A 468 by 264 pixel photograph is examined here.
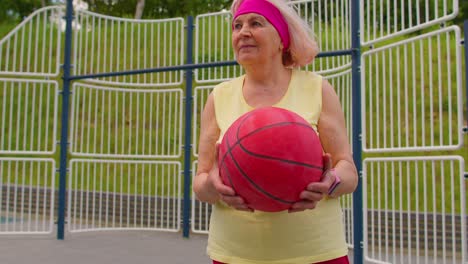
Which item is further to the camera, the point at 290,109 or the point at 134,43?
the point at 134,43

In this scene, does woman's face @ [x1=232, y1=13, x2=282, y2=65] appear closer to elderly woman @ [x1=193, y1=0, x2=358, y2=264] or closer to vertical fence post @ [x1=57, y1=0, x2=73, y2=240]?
elderly woman @ [x1=193, y1=0, x2=358, y2=264]

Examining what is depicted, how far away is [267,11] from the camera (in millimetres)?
1556

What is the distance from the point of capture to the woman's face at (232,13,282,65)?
1.54m

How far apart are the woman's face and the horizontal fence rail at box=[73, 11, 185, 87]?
18.5 ft

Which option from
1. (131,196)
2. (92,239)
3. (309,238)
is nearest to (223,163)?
(309,238)

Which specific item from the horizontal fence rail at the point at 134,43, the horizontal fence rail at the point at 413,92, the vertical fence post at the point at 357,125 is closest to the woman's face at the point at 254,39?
the horizontal fence rail at the point at 413,92

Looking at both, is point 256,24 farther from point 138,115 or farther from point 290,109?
point 138,115

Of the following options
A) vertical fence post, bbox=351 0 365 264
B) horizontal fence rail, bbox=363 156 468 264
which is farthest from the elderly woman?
vertical fence post, bbox=351 0 365 264

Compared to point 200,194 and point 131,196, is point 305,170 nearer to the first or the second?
point 200,194

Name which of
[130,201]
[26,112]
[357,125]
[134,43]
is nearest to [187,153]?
[130,201]

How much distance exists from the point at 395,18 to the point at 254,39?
11.0 ft

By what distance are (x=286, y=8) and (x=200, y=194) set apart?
25.6 inches

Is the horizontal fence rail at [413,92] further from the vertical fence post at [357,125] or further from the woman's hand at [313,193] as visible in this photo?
the woman's hand at [313,193]

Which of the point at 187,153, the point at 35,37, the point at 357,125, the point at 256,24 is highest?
the point at 35,37
